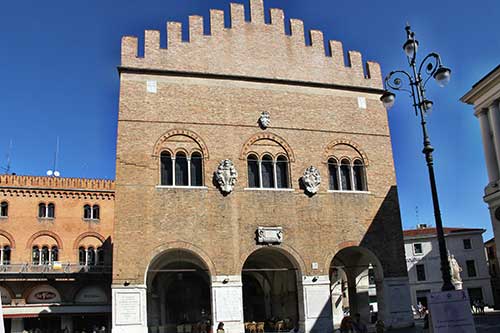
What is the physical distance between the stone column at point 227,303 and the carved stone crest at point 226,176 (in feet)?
10.4

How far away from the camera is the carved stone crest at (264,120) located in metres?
20.5

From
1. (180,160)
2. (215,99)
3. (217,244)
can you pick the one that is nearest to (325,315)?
(217,244)

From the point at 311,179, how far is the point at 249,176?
2382mm

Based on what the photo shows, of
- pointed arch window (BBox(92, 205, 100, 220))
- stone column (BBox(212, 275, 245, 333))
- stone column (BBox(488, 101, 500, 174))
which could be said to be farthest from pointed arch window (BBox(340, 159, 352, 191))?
pointed arch window (BBox(92, 205, 100, 220))

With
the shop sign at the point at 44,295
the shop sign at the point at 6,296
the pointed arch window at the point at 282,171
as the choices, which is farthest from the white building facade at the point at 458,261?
the shop sign at the point at 6,296

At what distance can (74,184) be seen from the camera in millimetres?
33906

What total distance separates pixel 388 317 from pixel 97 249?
19931 millimetres

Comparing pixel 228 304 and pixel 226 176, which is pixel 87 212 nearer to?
pixel 226 176

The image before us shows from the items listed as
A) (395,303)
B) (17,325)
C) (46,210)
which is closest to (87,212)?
(46,210)

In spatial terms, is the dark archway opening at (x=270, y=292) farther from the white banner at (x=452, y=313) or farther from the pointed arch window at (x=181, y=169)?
the white banner at (x=452, y=313)

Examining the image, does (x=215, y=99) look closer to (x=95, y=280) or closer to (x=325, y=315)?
(x=325, y=315)

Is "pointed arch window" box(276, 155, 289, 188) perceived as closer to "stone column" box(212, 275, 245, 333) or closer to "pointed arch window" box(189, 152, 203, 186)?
"pointed arch window" box(189, 152, 203, 186)

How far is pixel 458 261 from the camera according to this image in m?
45.7

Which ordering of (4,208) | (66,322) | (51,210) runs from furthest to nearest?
(51,210)
(4,208)
(66,322)
